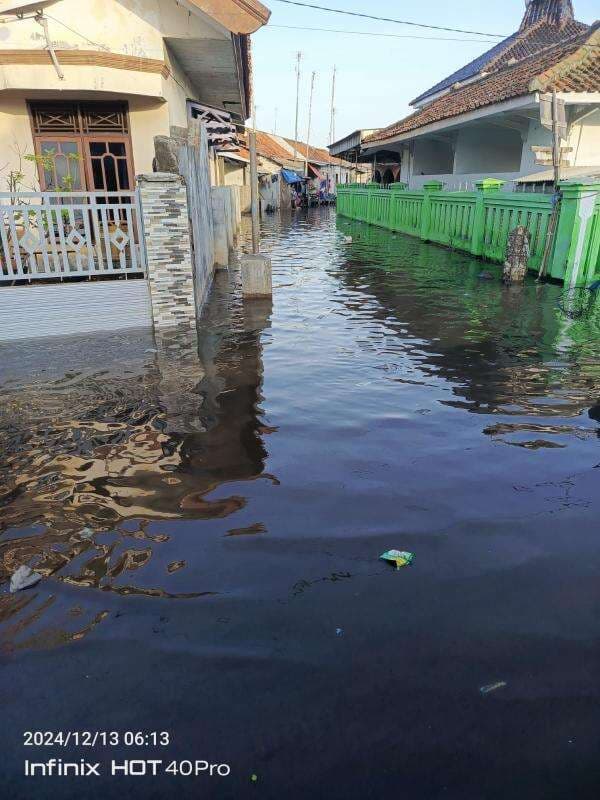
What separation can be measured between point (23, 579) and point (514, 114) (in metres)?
14.8

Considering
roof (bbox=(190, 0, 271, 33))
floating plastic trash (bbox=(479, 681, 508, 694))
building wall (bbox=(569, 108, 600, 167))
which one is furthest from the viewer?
building wall (bbox=(569, 108, 600, 167))

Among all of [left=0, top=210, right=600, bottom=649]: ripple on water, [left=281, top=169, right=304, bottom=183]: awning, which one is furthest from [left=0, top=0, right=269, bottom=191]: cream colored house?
[left=281, top=169, right=304, bottom=183]: awning

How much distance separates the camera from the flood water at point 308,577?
1.93m

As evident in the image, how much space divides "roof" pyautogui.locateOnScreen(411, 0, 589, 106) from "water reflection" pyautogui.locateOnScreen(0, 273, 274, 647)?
2480 cm

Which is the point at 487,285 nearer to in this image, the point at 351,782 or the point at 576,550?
the point at 576,550

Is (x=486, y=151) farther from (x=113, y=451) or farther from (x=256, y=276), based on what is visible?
(x=113, y=451)

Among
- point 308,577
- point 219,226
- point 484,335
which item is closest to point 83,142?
point 219,226

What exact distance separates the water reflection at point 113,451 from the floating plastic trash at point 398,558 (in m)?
0.97

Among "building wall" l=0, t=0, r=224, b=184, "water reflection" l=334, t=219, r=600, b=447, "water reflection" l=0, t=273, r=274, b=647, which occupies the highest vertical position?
"building wall" l=0, t=0, r=224, b=184

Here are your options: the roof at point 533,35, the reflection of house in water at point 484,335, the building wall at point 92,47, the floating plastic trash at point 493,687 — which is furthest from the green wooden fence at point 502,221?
the roof at point 533,35

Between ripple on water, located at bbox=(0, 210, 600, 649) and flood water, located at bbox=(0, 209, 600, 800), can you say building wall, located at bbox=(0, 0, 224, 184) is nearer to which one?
ripple on water, located at bbox=(0, 210, 600, 649)

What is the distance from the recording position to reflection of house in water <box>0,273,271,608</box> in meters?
3.25

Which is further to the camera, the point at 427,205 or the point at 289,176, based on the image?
the point at 289,176

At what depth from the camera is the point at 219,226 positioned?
1245 centimetres
